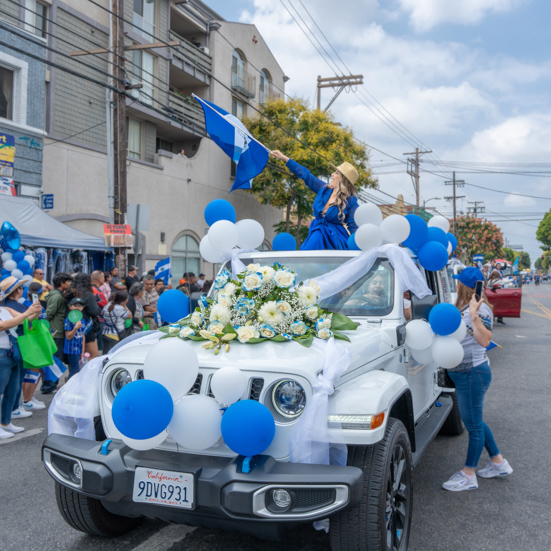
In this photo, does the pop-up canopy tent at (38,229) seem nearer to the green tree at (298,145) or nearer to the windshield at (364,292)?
the windshield at (364,292)

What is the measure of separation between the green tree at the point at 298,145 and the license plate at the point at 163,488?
865 inches

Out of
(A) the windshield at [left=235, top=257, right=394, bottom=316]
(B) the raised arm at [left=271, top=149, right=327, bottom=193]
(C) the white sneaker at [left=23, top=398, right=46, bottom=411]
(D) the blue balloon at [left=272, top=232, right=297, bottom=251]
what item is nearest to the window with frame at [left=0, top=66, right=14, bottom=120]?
(C) the white sneaker at [left=23, top=398, right=46, bottom=411]

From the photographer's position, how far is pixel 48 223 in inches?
528

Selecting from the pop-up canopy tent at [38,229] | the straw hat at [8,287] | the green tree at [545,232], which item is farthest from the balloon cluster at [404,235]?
the green tree at [545,232]

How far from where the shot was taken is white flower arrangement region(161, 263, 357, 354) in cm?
321

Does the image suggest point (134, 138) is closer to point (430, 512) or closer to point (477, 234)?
point (430, 512)

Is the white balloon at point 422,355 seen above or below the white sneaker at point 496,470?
above

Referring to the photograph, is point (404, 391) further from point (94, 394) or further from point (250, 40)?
point (250, 40)

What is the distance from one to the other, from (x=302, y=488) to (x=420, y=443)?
5.18 ft

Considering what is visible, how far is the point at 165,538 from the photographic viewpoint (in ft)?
11.6

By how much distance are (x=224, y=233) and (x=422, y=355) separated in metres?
1.88

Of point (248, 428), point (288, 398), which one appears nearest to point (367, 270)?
point (288, 398)

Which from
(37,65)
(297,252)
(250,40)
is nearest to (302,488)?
(297,252)

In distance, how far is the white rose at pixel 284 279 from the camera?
3484mm
